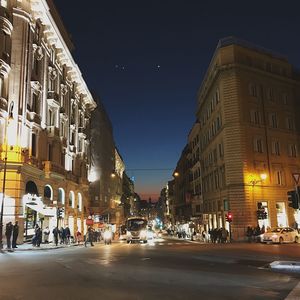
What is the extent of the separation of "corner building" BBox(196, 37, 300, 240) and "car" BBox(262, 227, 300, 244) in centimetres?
894

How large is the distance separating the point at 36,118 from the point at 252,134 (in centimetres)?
2624

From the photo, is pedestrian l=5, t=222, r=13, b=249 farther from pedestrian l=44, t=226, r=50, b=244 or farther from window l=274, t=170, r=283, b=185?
window l=274, t=170, r=283, b=185

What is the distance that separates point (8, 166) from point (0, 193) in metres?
2.27

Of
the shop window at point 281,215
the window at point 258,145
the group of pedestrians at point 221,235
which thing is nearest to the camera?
the group of pedestrians at point 221,235

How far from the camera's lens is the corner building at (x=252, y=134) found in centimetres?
5038

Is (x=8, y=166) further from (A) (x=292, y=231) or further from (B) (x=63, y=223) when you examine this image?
(A) (x=292, y=231)

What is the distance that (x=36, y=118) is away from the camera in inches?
1559

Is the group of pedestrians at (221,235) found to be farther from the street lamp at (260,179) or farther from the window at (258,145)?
the window at (258,145)

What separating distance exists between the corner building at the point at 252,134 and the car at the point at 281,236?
894 centimetres

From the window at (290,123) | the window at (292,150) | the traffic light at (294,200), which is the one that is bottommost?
the traffic light at (294,200)

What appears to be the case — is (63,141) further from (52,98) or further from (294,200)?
(294,200)

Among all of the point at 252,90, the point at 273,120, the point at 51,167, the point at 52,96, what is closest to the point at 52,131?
the point at 52,96

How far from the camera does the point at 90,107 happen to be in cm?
6906

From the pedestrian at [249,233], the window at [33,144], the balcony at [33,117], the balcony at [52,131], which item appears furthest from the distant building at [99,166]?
the balcony at [33,117]
